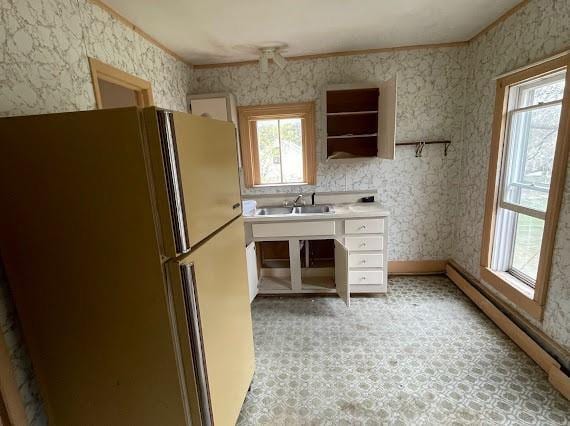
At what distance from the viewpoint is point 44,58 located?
130cm

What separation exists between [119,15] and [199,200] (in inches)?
63.2

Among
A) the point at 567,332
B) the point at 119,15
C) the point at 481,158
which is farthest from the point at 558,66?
the point at 119,15

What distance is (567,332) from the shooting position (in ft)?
5.41

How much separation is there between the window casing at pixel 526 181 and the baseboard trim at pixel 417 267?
68 centimetres

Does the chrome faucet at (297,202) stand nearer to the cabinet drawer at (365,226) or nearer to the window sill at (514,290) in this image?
the cabinet drawer at (365,226)

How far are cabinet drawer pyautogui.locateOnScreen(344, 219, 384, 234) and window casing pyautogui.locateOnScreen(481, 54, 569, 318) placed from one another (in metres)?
0.89

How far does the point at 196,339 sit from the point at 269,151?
95.5 inches

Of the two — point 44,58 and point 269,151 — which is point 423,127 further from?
point 44,58

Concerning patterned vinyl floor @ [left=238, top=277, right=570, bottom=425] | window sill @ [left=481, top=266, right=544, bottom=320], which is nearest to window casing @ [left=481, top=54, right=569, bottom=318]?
window sill @ [left=481, top=266, right=544, bottom=320]

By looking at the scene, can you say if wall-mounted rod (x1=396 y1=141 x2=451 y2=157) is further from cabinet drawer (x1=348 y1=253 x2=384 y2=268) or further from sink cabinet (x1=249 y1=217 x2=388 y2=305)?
cabinet drawer (x1=348 y1=253 x2=384 y2=268)

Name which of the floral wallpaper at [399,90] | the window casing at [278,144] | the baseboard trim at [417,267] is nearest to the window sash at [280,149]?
the window casing at [278,144]

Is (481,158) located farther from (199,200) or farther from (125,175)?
(125,175)

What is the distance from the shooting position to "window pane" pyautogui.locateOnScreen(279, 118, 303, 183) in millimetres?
3076

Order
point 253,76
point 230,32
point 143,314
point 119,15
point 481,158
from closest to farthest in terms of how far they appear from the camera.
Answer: point 143,314, point 119,15, point 230,32, point 481,158, point 253,76
